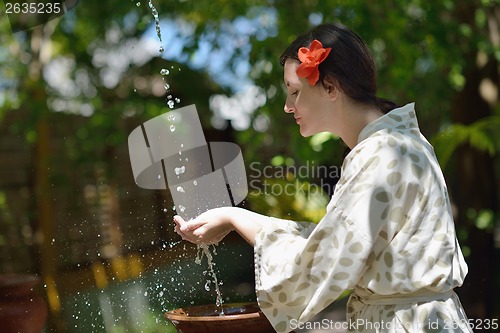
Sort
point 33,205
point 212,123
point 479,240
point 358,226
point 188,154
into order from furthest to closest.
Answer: point 212,123 → point 33,205 → point 479,240 → point 188,154 → point 358,226

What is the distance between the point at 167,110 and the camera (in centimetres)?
639

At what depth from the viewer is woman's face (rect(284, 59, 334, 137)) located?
1854 mm

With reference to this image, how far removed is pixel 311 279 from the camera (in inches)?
69.1

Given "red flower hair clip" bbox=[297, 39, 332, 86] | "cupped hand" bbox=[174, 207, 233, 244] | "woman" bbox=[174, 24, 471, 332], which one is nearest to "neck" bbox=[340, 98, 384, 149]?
"woman" bbox=[174, 24, 471, 332]

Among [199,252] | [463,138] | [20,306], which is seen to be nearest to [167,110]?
[199,252]

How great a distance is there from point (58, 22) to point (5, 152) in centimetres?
122

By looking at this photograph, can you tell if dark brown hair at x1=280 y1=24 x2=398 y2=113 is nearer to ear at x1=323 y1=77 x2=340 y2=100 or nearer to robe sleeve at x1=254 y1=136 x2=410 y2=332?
ear at x1=323 y1=77 x2=340 y2=100

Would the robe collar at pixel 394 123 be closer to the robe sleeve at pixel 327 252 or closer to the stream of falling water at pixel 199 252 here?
the robe sleeve at pixel 327 252

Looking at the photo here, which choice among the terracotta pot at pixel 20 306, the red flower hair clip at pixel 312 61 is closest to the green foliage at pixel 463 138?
the terracotta pot at pixel 20 306

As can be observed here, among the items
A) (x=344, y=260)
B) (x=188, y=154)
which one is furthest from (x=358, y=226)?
(x=188, y=154)

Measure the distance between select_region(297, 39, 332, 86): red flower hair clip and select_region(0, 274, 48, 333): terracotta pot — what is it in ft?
5.86

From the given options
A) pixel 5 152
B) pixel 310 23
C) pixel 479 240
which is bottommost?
pixel 479 240

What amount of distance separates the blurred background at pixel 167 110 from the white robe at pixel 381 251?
329 centimetres

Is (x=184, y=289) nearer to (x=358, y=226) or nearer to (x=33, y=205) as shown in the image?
(x=33, y=205)
